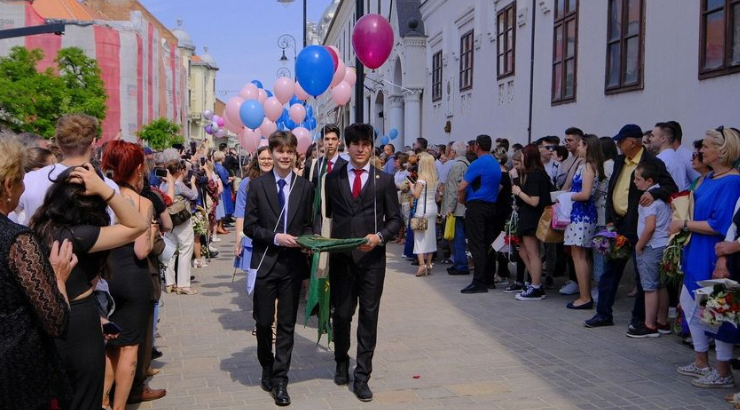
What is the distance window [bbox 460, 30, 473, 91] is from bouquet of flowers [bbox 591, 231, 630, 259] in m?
14.8

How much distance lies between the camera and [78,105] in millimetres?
32719

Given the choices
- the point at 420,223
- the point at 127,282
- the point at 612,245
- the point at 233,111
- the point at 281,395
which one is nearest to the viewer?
the point at 127,282

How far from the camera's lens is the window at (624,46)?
39.2 feet

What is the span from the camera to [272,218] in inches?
219

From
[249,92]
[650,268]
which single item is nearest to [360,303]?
[650,268]

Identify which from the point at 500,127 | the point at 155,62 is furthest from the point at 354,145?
the point at 155,62

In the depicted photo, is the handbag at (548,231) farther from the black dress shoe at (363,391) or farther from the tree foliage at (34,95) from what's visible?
the tree foliage at (34,95)

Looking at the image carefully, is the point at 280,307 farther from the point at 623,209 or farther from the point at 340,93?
the point at 340,93

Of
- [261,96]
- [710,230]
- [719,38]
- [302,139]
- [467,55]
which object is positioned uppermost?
[467,55]

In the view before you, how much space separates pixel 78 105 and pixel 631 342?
101ft

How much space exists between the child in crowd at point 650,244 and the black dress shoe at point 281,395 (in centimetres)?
379

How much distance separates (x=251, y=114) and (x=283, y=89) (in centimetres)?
80

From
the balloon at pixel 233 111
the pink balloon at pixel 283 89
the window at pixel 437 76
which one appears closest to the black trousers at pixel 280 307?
the pink balloon at pixel 283 89

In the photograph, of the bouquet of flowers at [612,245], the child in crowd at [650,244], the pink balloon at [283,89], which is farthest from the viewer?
the pink balloon at [283,89]
